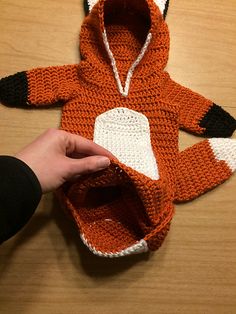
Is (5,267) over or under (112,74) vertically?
under

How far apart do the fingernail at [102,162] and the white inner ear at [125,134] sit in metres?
0.08

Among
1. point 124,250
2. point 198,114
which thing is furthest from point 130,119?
point 124,250

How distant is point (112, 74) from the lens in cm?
78

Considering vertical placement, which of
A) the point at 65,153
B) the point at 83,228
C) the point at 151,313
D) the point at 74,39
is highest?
the point at 74,39

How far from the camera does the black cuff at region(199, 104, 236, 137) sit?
2.56ft

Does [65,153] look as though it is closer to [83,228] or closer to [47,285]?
[83,228]

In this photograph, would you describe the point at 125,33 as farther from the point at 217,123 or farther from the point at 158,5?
the point at 217,123

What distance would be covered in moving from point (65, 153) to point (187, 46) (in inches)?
14.4

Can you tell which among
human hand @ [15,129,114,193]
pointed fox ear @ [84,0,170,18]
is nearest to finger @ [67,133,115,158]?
human hand @ [15,129,114,193]

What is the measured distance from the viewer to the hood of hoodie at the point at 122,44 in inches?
30.2

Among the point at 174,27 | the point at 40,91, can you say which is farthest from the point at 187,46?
the point at 40,91

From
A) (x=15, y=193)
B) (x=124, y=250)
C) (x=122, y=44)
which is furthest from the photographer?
(x=122, y=44)

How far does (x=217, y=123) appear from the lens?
782 millimetres

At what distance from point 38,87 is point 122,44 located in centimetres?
19
